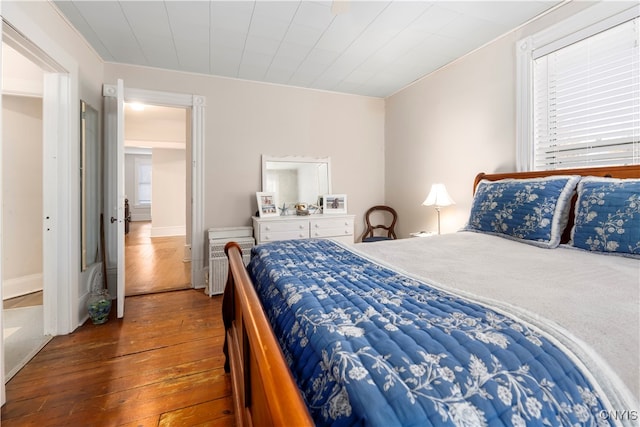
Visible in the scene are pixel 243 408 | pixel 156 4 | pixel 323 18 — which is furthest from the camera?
pixel 323 18

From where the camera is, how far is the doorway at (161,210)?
12.2 feet

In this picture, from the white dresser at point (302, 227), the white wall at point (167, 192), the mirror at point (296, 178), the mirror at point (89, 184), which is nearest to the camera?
the mirror at point (89, 184)

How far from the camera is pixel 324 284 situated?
40.0 inches

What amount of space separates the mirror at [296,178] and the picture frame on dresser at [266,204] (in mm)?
130

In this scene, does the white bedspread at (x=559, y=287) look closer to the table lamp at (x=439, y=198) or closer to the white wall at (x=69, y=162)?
the table lamp at (x=439, y=198)

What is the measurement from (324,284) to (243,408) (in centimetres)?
66

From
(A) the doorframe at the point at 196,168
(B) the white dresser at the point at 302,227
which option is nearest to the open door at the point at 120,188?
(A) the doorframe at the point at 196,168

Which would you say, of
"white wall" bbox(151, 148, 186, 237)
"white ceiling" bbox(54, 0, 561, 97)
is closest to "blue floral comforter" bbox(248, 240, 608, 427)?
"white ceiling" bbox(54, 0, 561, 97)

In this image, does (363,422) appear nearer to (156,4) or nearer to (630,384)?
(630,384)

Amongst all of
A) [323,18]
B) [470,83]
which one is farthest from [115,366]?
[470,83]

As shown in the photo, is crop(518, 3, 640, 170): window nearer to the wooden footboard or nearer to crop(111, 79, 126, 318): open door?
the wooden footboard

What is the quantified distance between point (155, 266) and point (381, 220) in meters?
3.42

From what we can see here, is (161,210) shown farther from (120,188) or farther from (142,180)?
(120,188)

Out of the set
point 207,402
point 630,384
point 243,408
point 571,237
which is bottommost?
point 207,402
